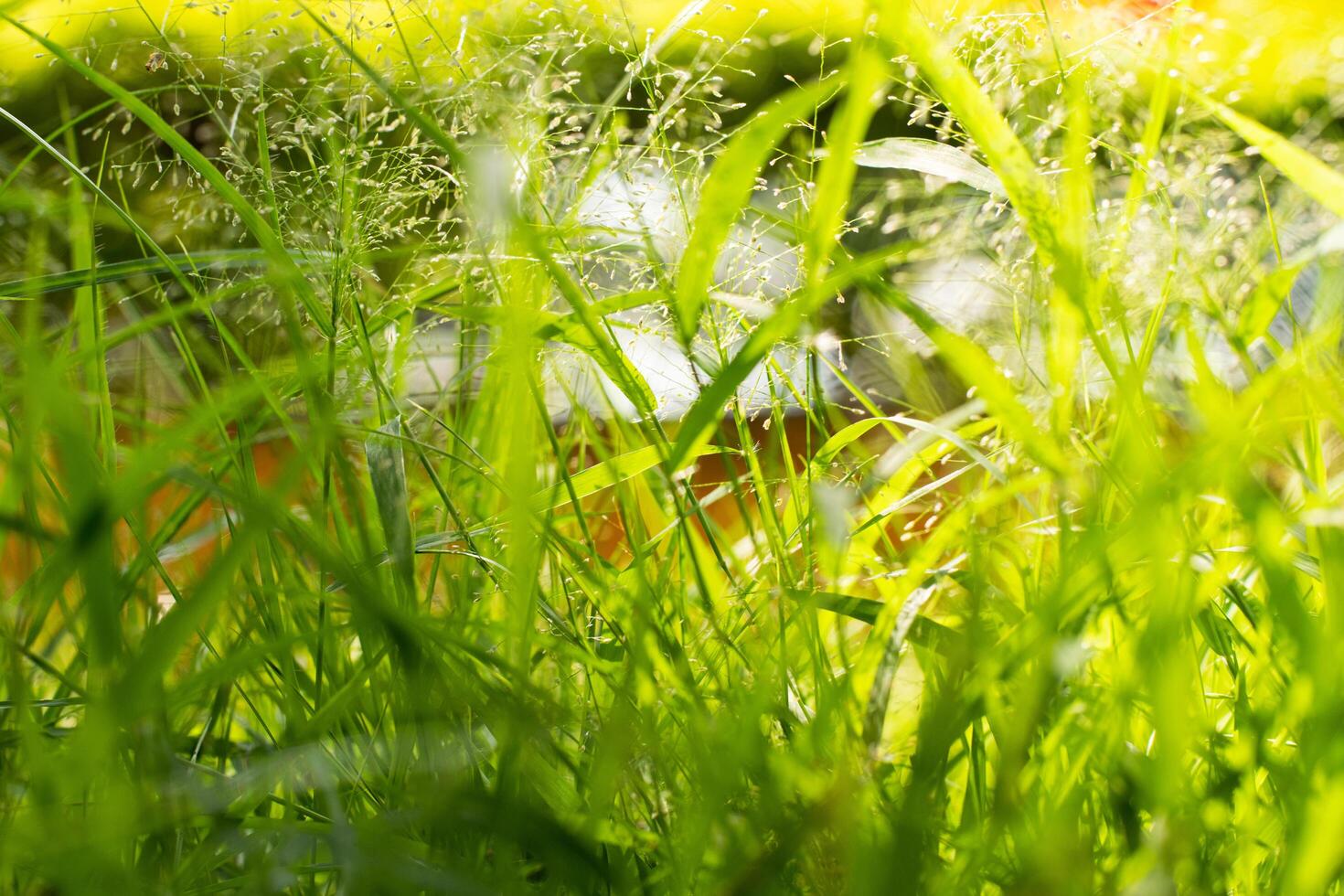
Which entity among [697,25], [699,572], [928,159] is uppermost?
[697,25]

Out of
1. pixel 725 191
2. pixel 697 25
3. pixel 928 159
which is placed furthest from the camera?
pixel 697 25

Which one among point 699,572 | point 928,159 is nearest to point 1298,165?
point 928,159

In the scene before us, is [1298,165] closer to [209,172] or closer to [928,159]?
[928,159]

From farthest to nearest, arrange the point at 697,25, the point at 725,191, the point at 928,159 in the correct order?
the point at 697,25, the point at 928,159, the point at 725,191

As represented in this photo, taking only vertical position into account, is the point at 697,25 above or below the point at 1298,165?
above

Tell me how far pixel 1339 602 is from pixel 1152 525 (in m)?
0.05

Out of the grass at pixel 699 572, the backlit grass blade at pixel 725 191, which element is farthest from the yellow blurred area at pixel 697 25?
the backlit grass blade at pixel 725 191

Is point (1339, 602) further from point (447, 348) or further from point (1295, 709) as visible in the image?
point (447, 348)

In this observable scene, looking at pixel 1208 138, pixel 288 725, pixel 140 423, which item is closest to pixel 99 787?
pixel 288 725

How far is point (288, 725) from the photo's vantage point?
1.14ft

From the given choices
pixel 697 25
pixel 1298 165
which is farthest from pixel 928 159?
pixel 697 25

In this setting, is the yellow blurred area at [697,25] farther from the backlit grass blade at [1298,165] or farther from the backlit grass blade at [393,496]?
the backlit grass blade at [393,496]

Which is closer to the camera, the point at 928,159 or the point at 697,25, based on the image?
the point at 928,159

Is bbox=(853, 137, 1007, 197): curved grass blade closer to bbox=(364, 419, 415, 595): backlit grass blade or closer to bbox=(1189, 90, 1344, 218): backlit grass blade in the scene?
bbox=(1189, 90, 1344, 218): backlit grass blade
